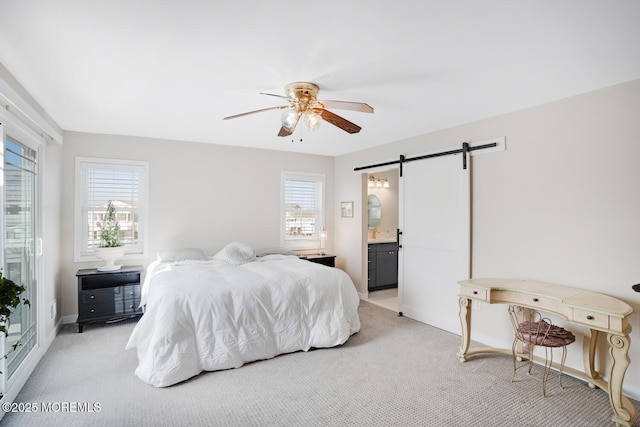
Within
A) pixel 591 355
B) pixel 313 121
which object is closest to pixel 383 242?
pixel 591 355

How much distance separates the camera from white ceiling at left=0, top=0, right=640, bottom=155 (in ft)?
5.88

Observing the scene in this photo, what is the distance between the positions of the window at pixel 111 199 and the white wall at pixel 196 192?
0.29ft

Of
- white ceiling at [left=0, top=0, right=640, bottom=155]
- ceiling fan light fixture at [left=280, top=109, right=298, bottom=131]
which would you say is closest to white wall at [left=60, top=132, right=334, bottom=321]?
white ceiling at [left=0, top=0, right=640, bottom=155]

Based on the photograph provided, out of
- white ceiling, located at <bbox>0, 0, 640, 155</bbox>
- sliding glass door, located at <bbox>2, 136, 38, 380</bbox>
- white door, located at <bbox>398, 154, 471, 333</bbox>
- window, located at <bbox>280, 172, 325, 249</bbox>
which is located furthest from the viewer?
window, located at <bbox>280, 172, 325, 249</bbox>

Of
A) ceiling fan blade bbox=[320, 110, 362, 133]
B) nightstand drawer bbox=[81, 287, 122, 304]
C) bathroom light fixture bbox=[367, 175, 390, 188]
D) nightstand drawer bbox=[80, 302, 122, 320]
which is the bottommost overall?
nightstand drawer bbox=[80, 302, 122, 320]

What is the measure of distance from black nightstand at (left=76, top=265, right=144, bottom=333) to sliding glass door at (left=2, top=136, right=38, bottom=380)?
0.78 m

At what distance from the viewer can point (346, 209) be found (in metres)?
5.98

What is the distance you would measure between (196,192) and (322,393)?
351 cm

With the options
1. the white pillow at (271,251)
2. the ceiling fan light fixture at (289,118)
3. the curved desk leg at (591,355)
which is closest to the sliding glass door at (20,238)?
the ceiling fan light fixture at (289,118)

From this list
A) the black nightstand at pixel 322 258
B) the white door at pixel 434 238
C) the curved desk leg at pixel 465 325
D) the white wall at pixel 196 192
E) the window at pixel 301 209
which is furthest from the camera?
the window at pixel 301 209

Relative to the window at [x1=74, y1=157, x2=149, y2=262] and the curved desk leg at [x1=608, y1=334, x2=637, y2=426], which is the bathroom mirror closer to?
the window at [x1=74, y1=157, x2=149, y2=262]

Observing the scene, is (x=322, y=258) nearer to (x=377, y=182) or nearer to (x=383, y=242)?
(x=383, y=242)

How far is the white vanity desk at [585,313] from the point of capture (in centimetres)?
232

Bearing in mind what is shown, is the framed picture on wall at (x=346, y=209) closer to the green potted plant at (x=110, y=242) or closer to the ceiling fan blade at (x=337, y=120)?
the ceiling fan blade at (x=337, y=120)
